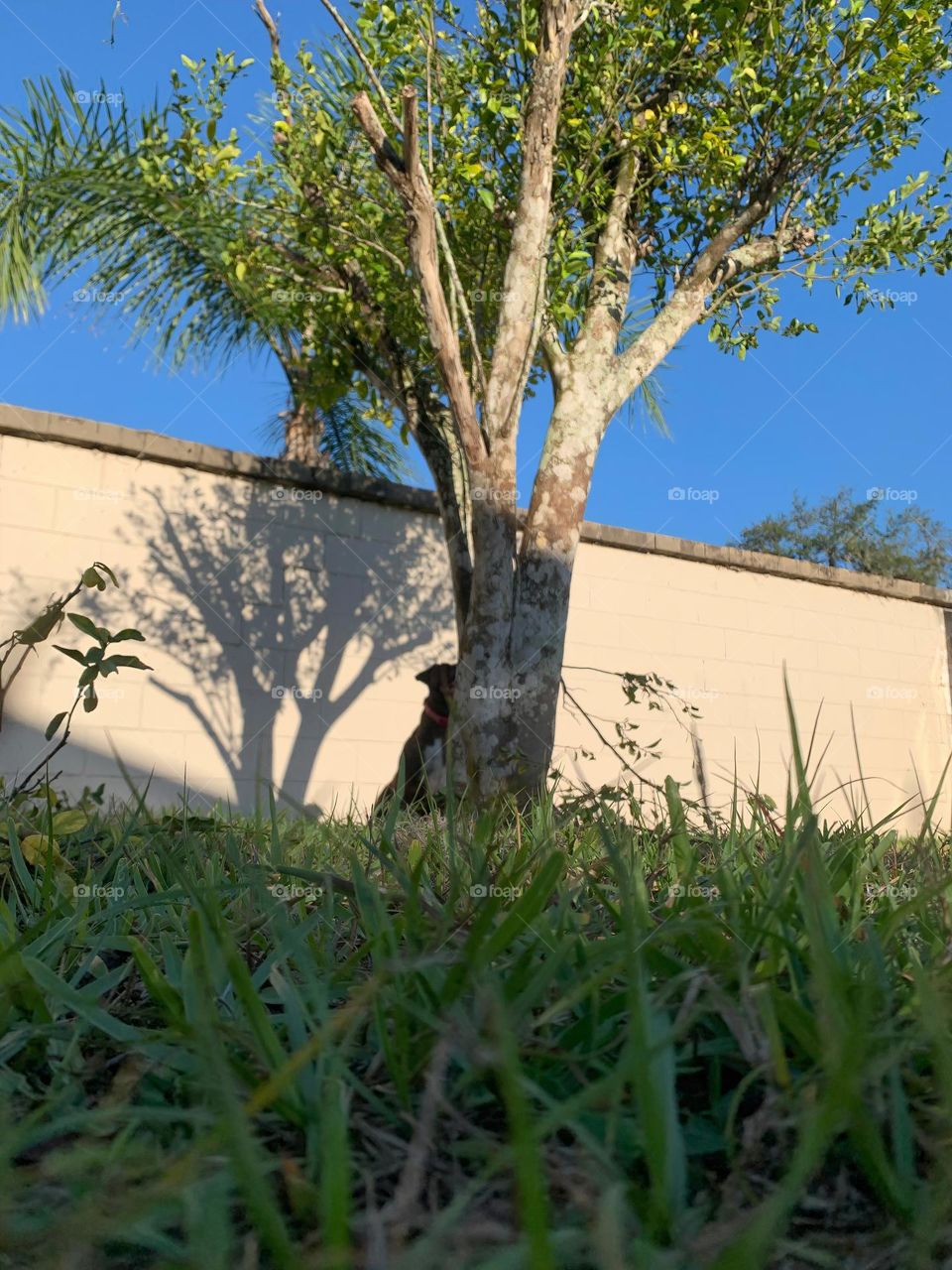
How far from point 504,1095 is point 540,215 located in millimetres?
5343

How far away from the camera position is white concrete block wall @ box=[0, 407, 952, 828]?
6.13 metres

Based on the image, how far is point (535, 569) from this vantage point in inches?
211

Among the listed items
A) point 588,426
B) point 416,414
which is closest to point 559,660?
point 588,426

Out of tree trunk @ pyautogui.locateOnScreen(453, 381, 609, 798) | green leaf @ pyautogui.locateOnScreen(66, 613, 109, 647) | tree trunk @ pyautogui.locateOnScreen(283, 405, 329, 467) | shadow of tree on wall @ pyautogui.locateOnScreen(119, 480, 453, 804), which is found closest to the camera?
green leaf @ pyautogui.locateOnScreen(66, 613, 109, 647)

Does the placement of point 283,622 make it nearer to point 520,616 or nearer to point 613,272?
point 520,616

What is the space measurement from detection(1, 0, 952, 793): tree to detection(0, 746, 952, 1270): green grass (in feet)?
12.6

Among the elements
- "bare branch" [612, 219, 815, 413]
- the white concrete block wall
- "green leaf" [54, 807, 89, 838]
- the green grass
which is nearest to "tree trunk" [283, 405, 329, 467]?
the white concrete block wall

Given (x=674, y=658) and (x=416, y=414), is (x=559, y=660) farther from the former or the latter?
(x=674, y=658)

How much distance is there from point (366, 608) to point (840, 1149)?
6.82m

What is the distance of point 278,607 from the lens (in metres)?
7.07

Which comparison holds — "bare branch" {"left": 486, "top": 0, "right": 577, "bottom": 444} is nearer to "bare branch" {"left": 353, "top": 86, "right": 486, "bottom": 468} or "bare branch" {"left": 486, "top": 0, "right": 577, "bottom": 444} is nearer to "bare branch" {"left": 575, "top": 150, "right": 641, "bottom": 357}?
"bare branch" {"left": 353, "top": 86, "right": 486, "bottom": 468}

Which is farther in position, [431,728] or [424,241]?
[431,728]

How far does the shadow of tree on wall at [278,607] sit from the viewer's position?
6.67 m

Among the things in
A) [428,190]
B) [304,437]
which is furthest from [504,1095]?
[304,437]
